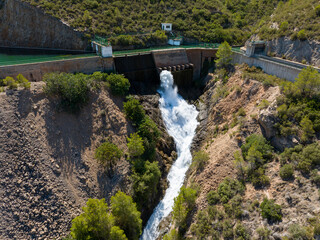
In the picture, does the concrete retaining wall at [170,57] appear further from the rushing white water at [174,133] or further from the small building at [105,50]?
the small building at [105,50]

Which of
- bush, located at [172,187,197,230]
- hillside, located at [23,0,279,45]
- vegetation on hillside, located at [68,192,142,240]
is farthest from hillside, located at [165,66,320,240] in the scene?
hillside, located at [23,0,279,45]

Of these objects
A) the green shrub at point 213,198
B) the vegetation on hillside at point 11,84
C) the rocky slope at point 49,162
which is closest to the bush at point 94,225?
the rocky slope at point 49,162

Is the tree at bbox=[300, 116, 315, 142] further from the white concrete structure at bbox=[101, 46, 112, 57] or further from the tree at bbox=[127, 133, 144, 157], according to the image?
the white concrete structure at bbox=[101, 46, 112, 57]

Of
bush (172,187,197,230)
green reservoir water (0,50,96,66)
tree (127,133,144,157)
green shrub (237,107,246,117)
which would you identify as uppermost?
green reservoir water (0,50,96,66)

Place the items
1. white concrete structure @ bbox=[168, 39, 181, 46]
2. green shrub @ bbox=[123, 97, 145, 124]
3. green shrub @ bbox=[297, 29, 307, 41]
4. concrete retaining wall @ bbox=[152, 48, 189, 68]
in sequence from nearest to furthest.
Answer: green shrub @ bbox=[123, 97, 145, 124] < green shrub @ bbox=[297, 29, 307, 41] < concrete retaining wall @ bbox=[152, 48, 189, 68] < white concrete structure @ bbox=[168, 39, 181, 46]

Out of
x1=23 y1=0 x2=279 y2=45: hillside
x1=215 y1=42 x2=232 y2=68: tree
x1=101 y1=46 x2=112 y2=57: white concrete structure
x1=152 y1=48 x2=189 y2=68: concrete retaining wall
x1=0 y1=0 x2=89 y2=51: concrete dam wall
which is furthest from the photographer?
x1=23 y1=0 x2=279 y2=45: hillside

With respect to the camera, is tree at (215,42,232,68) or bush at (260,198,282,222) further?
tree at (215,42,232,68)

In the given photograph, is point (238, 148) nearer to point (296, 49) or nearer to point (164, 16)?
point (296, 49)
